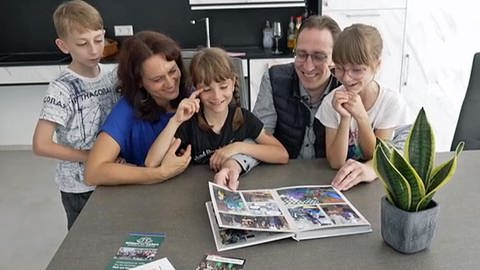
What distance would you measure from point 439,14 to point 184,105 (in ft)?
9.04

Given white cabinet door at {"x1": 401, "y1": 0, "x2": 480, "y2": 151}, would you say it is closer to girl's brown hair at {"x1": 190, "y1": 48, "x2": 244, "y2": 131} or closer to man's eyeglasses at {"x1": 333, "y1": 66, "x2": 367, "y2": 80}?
man's eyeglasses at {"x1": 333, "y1": 66, "x2": 367, "y2": 80}

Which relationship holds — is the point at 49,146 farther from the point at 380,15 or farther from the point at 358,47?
the point at 380,15

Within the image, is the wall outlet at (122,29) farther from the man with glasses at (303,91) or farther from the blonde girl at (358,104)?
the blonde girl at (358,104)

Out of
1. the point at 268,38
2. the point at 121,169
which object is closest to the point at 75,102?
the point at 121,169

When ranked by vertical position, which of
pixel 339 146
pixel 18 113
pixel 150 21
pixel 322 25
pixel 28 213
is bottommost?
pixel 28 213

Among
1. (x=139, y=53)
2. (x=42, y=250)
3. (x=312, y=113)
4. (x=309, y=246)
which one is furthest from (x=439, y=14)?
(x=42, y=250)

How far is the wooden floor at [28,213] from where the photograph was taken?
256 centimetres

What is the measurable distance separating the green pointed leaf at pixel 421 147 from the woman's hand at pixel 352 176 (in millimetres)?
294

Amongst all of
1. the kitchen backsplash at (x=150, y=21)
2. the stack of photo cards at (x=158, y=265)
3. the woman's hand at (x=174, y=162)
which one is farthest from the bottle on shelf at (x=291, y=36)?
the stack of photo cards at (x=158, y=265)

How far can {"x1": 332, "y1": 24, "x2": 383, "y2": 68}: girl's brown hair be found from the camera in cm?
145

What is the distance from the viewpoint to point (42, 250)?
2600mm

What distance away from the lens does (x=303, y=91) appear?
6.22ft

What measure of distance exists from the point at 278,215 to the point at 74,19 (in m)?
1.09

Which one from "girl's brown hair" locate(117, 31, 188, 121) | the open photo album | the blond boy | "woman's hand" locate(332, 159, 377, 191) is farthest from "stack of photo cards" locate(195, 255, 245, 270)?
the blond boy
